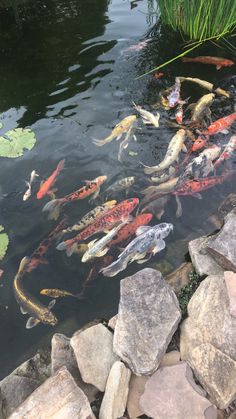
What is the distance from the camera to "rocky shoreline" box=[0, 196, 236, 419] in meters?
3.58

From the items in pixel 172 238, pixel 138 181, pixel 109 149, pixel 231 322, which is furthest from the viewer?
pixel 109 149

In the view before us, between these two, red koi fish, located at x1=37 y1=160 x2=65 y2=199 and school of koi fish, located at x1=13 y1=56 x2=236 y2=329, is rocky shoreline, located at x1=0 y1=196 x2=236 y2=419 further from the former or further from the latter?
red koi fish, located at x1=37 y1=160 x2=65 y2=199

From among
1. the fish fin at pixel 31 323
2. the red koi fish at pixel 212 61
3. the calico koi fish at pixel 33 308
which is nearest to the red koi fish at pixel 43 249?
the calico koi fish at pixel 33 308

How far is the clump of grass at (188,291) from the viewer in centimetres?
455

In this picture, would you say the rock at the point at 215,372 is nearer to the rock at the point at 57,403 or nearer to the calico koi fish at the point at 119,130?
the rock at the point at 57,403

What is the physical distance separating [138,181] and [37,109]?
2957 millimetres

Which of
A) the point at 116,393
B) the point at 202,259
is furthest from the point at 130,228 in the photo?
the point at 116,393

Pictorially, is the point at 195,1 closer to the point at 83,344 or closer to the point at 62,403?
the point at 83,344

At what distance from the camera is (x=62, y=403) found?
3.57m

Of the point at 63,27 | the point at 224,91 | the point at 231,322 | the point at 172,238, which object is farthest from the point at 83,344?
the point at 63,27

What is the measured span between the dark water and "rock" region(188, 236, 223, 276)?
0.37 meters

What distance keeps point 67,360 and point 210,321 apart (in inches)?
60.8

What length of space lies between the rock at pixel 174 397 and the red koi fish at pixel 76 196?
2.88m

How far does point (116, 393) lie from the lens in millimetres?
3637
